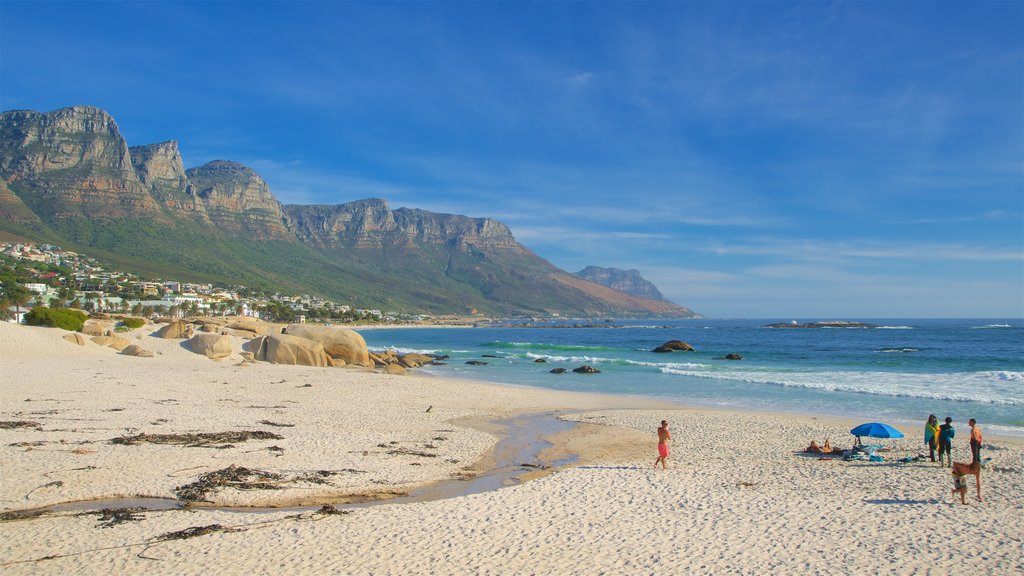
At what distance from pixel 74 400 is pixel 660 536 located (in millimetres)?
19096

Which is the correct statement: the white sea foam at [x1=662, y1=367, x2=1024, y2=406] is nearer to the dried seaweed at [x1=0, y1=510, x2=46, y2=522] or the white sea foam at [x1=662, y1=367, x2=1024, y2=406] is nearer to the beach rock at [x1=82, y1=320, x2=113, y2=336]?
the dried seaweed at [x1=0, y1=510, x2=46, y2=522]

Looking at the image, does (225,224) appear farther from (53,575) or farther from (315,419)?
(53,575)

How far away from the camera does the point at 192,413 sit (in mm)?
18188

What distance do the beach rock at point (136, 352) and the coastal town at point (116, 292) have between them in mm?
46535

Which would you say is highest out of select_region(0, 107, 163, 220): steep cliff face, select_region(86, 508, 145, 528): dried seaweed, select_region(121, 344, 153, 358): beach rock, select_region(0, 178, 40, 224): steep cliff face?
select_region(0, 107, 163, 220): steep cliff face

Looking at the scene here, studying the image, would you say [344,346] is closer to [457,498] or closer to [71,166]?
[457,498]

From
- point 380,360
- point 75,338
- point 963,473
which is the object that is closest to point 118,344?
point 75,338

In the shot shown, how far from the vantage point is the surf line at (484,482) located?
9695 mm

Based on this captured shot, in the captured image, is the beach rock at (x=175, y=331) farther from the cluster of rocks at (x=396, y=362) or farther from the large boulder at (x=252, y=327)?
the cluster of rocks at (x=396, y=362)

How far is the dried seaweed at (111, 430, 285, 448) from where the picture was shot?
13797 mm

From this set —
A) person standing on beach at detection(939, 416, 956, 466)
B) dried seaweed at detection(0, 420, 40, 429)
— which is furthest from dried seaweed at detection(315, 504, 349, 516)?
person standing on beach at detection(939, 416, 956, 466)

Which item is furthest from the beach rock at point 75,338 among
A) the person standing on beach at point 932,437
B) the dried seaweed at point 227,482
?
the person standing on beach at point 932,437

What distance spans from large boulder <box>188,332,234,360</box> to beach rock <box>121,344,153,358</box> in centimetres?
316

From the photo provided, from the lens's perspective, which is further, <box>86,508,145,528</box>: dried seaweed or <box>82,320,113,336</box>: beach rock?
<box>82,320,113,336</box>: beach rock
